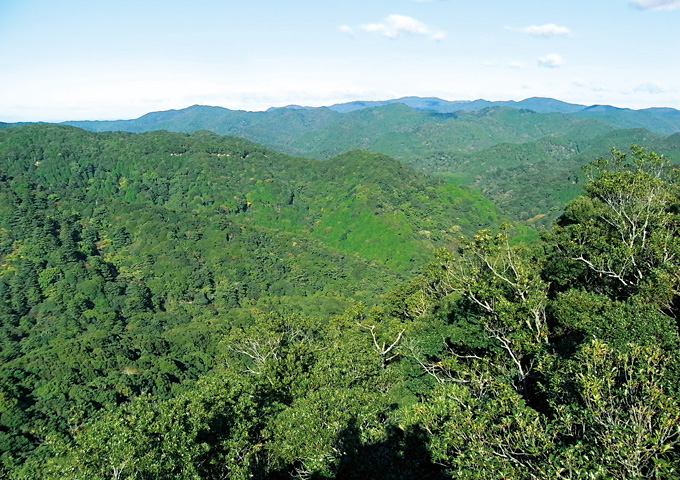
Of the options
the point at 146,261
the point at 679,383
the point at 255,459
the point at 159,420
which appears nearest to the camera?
the point at 679,383

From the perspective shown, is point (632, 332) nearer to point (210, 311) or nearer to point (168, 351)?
point (168, 351)

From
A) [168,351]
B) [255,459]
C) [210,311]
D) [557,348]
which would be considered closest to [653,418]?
[557,348]

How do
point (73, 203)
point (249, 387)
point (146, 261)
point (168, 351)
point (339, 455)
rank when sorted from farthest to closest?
1. point (73, 203)
2. point (146, 261)
3. point (168, 351)
4. point (249, 387)
5. point (339, 455)

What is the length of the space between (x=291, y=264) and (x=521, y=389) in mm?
128542

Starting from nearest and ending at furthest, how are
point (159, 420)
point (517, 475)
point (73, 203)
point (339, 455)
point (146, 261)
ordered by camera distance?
1. point (517, 475)
2. point (339, 455)
3. point (159, 420)
4. point (146, 261)
5. point (73, 203)

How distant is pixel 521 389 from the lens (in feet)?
88.0

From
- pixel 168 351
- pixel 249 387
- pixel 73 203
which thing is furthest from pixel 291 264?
pixel 249 387

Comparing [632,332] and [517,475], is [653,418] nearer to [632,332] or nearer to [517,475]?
[517,475]

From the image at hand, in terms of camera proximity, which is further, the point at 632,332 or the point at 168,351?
the point at 168,351

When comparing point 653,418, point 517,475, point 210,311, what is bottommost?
point 210,311

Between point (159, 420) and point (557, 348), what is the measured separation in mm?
22588

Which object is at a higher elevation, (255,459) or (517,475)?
(517,475)

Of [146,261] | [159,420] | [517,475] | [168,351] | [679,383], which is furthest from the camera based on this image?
[146,261]

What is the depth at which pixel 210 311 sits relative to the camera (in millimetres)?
123375
